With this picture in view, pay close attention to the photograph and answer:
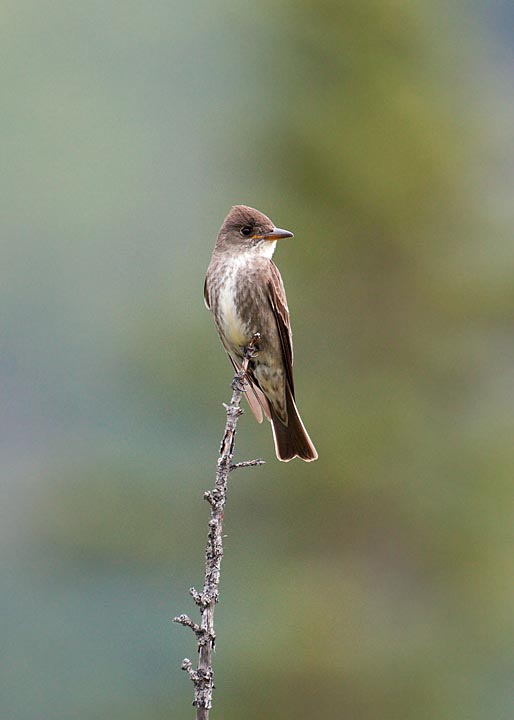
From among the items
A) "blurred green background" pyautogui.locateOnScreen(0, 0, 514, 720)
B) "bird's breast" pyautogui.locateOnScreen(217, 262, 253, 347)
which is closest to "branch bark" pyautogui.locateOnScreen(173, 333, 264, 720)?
"bird's breast" pyautogui.locateOnScreen(217, 262, 253, 347)

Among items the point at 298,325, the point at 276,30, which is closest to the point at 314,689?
the point at 298,325

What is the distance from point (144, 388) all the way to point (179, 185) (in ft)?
21.6

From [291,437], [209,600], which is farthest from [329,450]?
[209,600]

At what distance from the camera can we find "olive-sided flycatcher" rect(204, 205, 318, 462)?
5105 millimetres

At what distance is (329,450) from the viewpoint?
10898 millimetres

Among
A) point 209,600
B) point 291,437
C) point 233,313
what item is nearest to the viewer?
point 209,600

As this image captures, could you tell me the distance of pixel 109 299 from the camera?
17594 mm

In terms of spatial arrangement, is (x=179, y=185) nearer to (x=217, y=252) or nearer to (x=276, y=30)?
(x=276, y=30)

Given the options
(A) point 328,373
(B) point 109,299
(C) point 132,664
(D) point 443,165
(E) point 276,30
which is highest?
(E) point 276,30

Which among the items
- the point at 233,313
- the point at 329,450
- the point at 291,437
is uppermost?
the point at 329,450

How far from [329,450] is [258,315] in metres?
5.89

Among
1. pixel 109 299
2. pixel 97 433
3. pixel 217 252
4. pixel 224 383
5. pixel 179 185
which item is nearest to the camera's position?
pixel 217 252

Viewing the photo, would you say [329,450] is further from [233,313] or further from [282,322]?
[233,313]

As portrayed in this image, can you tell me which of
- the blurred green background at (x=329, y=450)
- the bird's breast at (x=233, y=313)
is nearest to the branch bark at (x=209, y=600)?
the bird's breast at (x=233, y=313)
